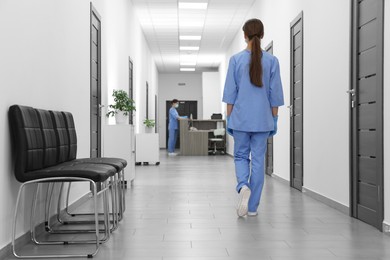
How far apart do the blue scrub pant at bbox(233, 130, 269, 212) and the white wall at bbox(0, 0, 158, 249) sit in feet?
4.73

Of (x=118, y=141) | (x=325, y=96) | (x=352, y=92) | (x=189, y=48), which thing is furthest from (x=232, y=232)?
(x=189, y=48)

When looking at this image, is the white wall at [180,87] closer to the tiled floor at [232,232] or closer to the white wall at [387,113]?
the tiled floor at [232,232]

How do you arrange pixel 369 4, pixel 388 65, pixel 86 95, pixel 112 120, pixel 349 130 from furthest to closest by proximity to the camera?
pixel 112 120, pixel 86 95, pixel 349 130, pixel 369 4, pixel 388 65

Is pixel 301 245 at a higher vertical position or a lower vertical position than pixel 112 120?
lower

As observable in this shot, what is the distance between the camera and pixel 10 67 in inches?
111

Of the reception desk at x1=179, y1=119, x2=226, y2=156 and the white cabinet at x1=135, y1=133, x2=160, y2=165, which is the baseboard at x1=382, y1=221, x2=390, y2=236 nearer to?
the white cabinet at x1=135, y1=133, x2=160, y2=165

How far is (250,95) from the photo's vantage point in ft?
13.4

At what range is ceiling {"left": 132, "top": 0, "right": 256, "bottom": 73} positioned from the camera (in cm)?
984

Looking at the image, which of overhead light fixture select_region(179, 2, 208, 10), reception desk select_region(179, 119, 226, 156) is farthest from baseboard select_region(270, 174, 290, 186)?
reception desk select_region(179, 119, 226, 156)

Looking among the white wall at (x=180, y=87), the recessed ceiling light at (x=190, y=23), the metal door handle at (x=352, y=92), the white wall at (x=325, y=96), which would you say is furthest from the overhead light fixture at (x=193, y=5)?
the white wall at (x=180, y=87)

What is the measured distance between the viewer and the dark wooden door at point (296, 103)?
5.82 metres

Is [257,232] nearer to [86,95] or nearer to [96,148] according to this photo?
[86,95]

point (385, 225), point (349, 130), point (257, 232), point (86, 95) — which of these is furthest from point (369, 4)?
point (86, 95)

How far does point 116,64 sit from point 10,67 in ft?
15.5
